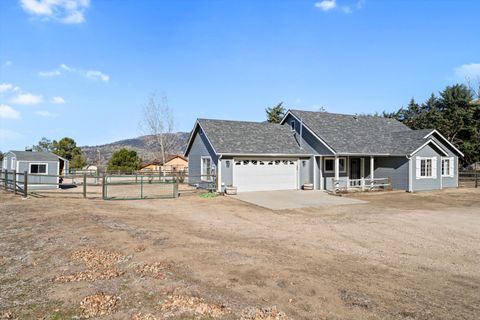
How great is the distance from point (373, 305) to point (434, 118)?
139 feet

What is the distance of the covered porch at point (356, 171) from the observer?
73.3 feet

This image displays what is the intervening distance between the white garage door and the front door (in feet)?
15.1

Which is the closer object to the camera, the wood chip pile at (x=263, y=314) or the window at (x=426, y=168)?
the wood chip pile at (x=263, y=314)

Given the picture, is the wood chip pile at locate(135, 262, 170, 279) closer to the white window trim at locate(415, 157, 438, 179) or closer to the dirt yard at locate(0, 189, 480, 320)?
the dirt yard at locate(0, 189, 480, 320)

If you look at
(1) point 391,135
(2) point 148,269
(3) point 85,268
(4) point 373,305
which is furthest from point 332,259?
(1) point 391,135

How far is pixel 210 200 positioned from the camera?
17406mm

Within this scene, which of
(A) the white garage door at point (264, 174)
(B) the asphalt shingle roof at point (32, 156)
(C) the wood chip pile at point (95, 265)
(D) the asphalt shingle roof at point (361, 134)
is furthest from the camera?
(B) the asphalt shingle roof at point (32, 156)

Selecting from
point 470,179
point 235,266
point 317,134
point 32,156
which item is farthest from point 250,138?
point 470,179

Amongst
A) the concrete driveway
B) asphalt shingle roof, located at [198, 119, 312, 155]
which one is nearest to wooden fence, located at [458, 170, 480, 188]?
asphalt shingle roof, located at [198, 119, 312, 155]

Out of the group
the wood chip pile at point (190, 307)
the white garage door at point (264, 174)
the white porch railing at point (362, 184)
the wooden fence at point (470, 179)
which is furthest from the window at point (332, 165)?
the wood chip pile at point (190, 307)

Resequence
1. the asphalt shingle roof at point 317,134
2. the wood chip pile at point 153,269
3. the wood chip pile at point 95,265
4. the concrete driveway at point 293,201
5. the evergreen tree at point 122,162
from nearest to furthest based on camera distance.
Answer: the wood chip pile at point 95,265
the wood chip pile at point 153,269
the concrete driveway at point 293,201
the asphalt shingle roof at point 317,134
the evergreen tree at point 122,162

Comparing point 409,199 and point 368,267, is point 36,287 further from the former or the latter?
point 409,199

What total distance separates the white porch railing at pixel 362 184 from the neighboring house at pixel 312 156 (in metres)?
0.11

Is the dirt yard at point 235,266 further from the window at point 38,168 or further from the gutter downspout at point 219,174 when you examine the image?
the window at point 38,168
